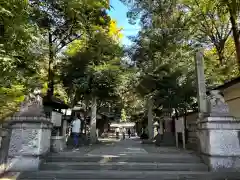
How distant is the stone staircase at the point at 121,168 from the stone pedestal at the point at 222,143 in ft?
1.15

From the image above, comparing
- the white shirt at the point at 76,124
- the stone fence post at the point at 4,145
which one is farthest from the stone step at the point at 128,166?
the white shirt at the point at 76,124

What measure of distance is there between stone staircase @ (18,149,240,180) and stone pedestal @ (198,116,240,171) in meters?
0.35

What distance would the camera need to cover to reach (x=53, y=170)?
7.41 m

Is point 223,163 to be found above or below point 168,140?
below

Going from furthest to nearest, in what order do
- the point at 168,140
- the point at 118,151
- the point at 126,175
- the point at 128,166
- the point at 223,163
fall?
1. the point at 168,140
2. the point at 118,151
3. the point at 128,166
4. the point at 223,163
5. the point at 126,175

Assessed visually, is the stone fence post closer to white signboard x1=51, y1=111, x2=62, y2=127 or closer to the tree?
white signboard x1=51, y1=111, x2=62, y2=127

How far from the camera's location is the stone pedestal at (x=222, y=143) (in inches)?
286

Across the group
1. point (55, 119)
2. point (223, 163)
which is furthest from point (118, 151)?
point (223, 163)

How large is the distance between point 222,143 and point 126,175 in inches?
123

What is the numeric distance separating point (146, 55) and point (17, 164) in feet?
40.5

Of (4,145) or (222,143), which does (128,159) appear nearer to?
(222,143)

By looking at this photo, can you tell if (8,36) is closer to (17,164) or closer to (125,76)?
(17,164)

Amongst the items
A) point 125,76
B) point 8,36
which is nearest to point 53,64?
point 125,76

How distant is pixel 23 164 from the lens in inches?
290
